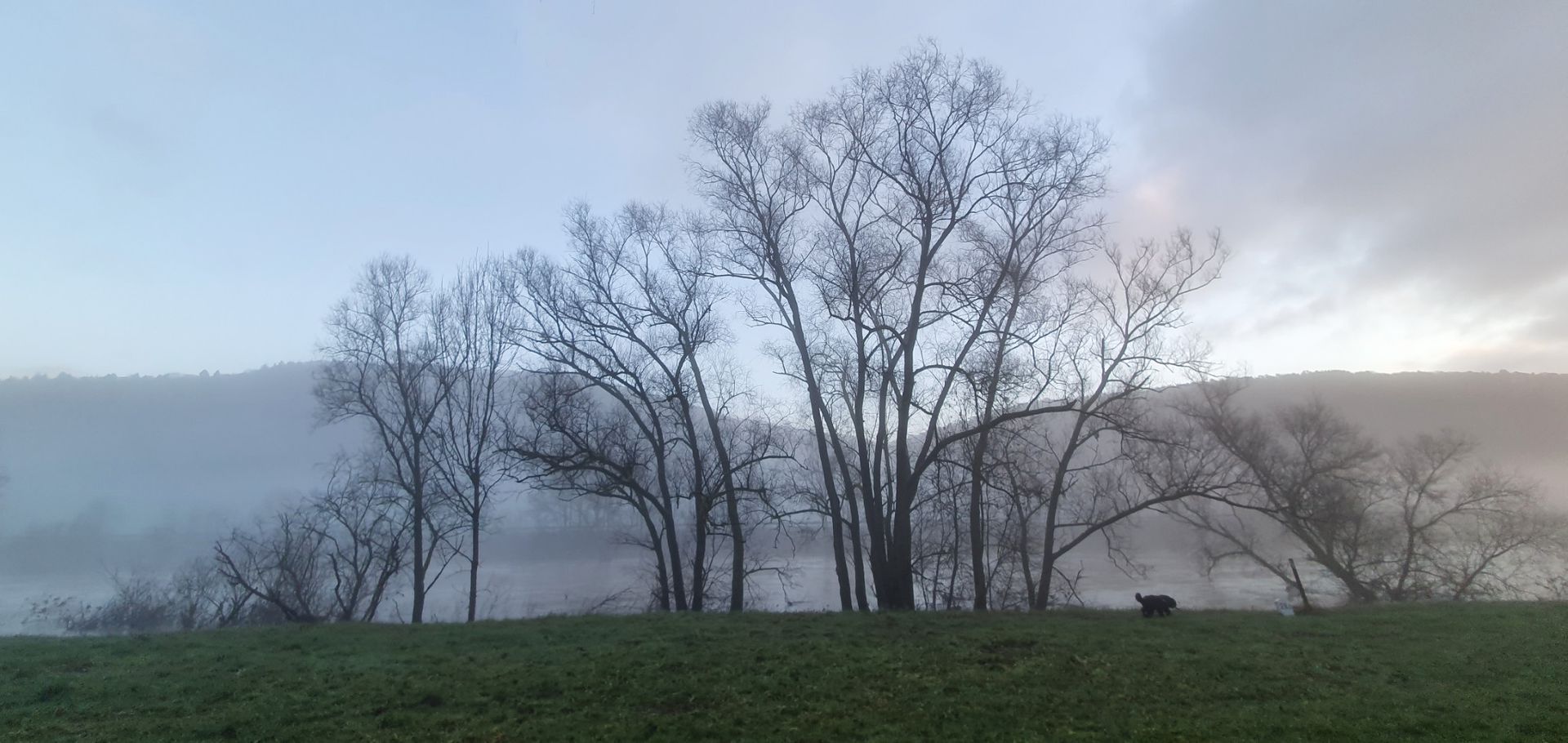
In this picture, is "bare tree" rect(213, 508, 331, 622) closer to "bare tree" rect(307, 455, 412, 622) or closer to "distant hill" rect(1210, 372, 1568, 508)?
"bare tree" rect(307, 455, 412, 622)

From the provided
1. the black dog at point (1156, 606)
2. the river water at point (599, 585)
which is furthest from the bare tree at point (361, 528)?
the black dog at point (1156, 606)

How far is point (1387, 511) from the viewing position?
2939 cm

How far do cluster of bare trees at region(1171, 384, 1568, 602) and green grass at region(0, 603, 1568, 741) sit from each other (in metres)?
16.3

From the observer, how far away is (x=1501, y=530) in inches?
1093

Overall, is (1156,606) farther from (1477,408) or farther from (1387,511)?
(1477,408)

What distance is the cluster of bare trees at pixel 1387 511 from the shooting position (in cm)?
2727

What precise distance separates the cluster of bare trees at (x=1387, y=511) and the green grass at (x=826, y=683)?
16.3 meters

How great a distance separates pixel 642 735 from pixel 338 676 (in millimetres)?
4808

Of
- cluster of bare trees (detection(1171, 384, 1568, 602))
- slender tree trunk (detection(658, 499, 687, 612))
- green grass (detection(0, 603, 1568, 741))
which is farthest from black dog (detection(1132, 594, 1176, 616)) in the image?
cluster of bare trees (detection(1171, 384, 1568, 602))

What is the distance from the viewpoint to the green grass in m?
7.35

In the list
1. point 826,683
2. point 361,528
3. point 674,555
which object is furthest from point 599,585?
point 826,683

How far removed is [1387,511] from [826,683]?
30617mm

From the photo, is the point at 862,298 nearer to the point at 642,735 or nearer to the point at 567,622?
the point at 567,622

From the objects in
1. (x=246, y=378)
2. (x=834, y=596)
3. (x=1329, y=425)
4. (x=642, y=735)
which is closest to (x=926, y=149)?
(x=642, y=735)
